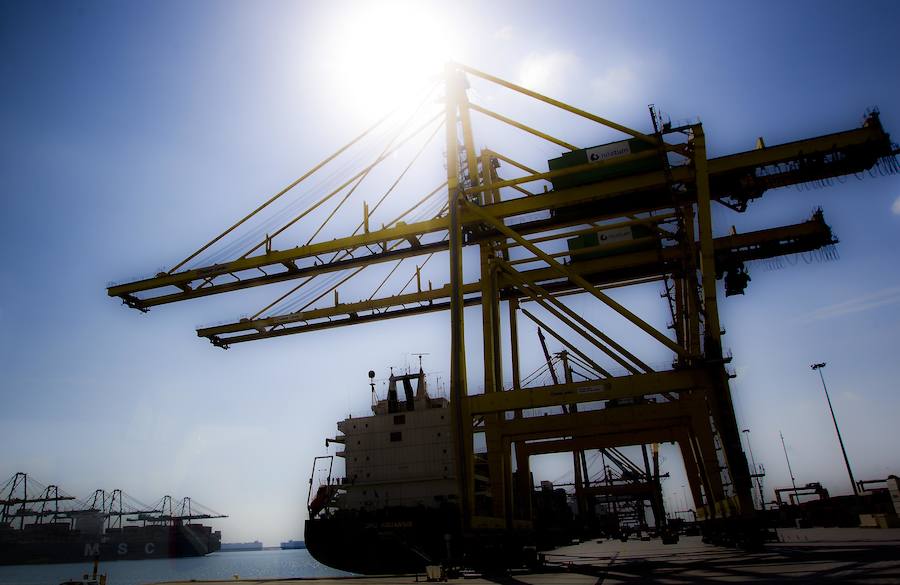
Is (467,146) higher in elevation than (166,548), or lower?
higher

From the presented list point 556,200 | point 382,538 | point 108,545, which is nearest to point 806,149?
point 556,200

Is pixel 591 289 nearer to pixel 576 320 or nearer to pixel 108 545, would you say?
pixel 576 320

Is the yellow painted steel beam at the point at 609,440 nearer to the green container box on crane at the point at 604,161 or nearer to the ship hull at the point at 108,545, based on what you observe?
the green container box on crane at the point at 604,161

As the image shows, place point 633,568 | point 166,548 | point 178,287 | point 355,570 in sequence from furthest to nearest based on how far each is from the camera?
point 166,548 → point 355,570 → point 178,287 → point 633,568

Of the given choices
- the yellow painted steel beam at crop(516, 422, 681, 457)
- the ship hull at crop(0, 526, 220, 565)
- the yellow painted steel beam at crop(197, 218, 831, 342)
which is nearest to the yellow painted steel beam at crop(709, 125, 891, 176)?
the yellow painted steel beam at crop(197, 218, 831, 342)

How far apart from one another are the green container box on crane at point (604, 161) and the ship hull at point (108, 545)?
340 ft

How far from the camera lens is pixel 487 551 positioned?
15.9 metres

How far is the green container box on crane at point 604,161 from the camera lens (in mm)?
17750

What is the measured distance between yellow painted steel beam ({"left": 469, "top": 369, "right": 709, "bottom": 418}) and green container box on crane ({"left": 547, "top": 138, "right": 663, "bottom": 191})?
21.9 feet

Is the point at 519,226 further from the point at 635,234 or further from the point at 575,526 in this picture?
the point at 575,526

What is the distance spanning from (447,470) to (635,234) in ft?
48.9

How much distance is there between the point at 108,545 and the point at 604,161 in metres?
128

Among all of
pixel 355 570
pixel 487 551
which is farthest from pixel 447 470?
pixel 487 551

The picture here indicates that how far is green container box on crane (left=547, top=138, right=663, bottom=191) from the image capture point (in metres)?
17.8
